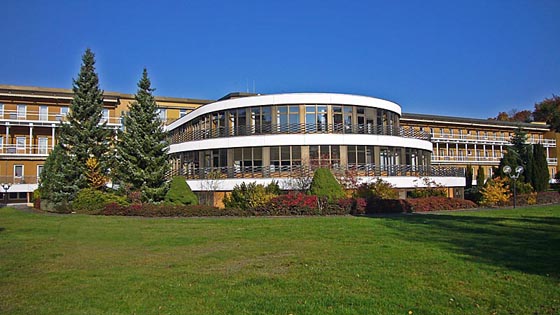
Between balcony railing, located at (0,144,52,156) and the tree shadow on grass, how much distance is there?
1686 inches

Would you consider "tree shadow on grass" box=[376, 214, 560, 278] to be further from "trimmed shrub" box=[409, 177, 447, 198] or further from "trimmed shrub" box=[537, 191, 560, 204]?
"trimmed shrub" box=[537, 191, 560, 204]

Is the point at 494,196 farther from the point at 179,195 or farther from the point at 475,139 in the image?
the point at 475,139

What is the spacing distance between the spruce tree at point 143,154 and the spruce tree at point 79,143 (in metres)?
2.67

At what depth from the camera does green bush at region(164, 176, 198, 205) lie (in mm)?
27000

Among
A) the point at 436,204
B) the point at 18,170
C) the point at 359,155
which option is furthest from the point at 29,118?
the point at 436,204

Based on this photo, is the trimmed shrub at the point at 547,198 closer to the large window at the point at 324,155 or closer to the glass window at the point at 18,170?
the large window at the point at 324,155

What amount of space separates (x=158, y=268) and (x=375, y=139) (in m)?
26.6

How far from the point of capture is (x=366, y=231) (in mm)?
15711

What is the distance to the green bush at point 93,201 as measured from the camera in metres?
27.5

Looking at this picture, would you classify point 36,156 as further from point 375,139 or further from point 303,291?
point 303,291

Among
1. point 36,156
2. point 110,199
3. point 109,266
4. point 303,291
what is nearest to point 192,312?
point 303,291

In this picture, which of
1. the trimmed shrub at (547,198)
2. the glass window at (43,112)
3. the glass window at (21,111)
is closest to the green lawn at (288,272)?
the trimmed shrub at (547,198)

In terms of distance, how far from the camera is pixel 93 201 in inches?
1094

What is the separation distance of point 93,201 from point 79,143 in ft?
20.2
